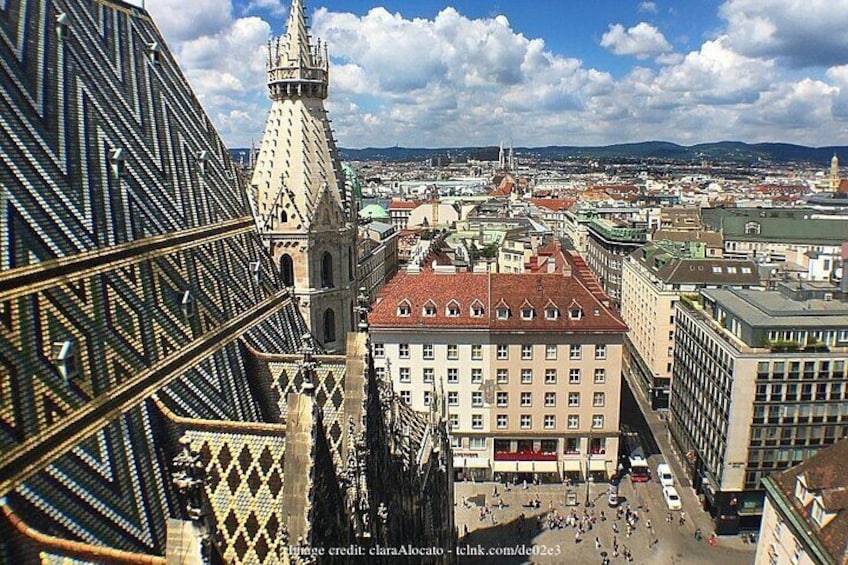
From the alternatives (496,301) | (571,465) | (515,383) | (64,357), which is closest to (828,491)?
(571,465)

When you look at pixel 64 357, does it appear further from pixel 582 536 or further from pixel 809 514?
→ pixel 582 536

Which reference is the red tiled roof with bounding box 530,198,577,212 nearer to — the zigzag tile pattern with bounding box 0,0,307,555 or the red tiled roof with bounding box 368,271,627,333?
the red tiled roof with bounding box 368,271,627,333

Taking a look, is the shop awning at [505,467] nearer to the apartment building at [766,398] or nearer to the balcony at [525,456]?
the balcony at [525,456]

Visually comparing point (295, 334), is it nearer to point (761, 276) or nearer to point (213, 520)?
point (213, 520)

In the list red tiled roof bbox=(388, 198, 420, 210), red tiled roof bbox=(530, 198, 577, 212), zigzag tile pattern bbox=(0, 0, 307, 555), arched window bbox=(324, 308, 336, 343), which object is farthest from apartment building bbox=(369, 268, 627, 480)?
red tiled roof bbox=(530, 198, 577, 212)

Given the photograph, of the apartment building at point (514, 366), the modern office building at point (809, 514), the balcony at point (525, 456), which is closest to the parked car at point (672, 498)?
the apartment building at point (514, 366)
